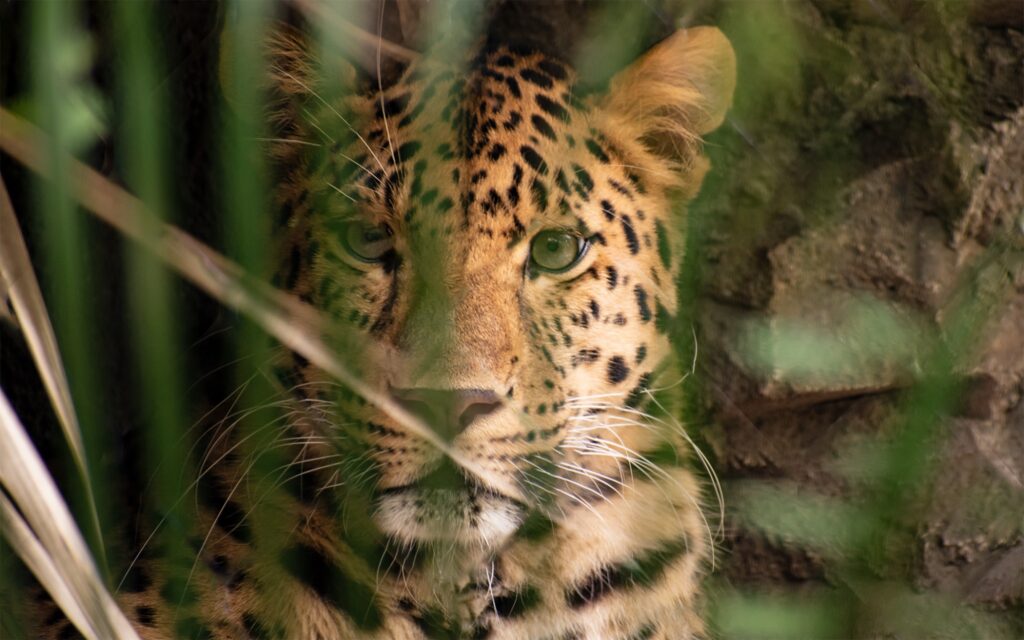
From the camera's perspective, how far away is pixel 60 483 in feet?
8.93

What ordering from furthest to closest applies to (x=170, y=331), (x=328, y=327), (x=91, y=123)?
(x=91, y=123) → (x=328, y=327) → (x=170, y=331)

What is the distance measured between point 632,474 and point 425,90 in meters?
1.05

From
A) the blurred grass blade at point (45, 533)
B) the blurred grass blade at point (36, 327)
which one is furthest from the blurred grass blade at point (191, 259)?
the blurred grass blade at point (45, 533)

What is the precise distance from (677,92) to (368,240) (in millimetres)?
842

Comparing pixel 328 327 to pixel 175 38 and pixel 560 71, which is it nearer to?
pixel 560 71

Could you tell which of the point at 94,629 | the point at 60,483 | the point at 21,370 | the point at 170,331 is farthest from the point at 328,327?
the point at 21,370

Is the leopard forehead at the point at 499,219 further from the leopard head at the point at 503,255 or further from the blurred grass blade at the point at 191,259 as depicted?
the blurred grass blade at the point at 191,259

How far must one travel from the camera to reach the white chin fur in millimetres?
2307

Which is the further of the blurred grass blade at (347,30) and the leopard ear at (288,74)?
the leopard ear at (288,74)

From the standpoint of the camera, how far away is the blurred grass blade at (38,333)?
133cm

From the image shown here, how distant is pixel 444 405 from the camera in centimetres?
210

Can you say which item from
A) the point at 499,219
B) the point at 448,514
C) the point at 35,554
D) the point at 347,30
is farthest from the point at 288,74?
the point at 35,554

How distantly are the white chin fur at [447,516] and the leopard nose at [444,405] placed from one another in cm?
23

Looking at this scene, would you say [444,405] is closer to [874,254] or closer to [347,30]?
[347,30]
